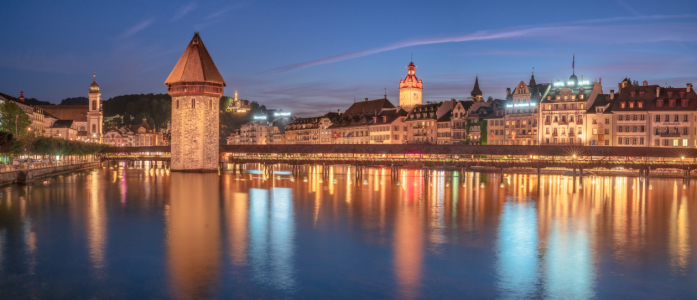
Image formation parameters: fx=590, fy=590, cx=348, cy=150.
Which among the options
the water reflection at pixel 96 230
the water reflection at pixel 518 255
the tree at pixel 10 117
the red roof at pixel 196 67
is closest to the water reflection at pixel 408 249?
the water reflection at pixel 518 255

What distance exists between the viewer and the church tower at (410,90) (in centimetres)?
8738

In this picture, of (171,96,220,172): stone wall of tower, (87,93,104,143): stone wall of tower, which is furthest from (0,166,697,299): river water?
(87,93,104,143): stone wall of tower

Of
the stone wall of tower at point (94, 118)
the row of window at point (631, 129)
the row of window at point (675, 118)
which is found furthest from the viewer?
the stone wall of tower at point (94, 118)

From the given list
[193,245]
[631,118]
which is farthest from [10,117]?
[631,118]

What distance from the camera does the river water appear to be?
38.3ft

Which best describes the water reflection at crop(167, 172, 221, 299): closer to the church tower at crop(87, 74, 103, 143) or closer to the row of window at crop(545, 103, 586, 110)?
the row of window at crop(545, 103, 586, 110)

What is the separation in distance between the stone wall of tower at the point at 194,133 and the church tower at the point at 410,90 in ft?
137

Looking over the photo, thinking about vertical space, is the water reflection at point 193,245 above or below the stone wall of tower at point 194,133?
below

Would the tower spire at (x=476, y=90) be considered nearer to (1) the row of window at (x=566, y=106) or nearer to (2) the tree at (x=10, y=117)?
(1) the row of window at (x=566, y=106)

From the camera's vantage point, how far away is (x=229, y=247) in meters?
15.5

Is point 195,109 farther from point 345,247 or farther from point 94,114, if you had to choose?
point 94,114

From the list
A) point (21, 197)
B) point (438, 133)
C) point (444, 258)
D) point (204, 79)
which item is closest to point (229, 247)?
point (444, 258)

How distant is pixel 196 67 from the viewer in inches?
1945

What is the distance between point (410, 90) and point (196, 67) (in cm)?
4376
